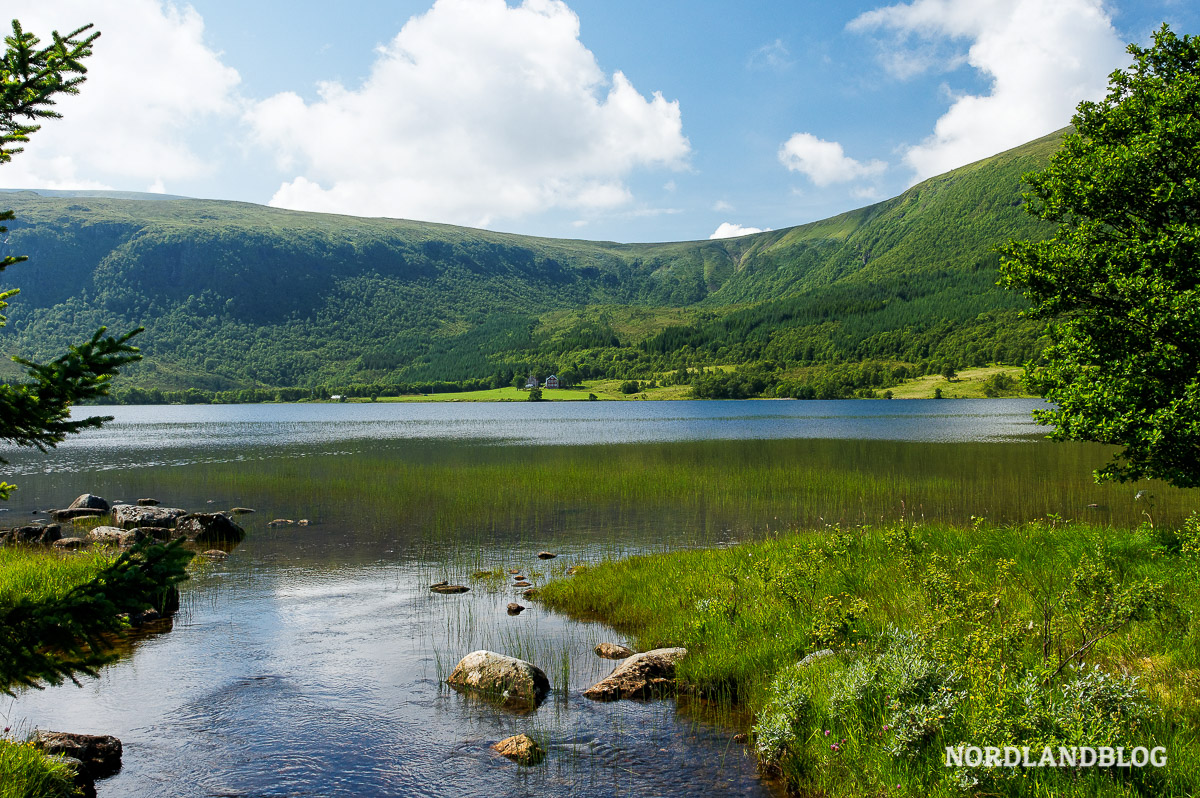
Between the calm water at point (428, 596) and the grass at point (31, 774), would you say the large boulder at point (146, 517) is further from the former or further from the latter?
the grass at point (31, 774)

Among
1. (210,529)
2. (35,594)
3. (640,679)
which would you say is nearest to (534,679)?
(640,679)

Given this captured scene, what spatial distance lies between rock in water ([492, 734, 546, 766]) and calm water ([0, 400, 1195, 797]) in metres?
0.24

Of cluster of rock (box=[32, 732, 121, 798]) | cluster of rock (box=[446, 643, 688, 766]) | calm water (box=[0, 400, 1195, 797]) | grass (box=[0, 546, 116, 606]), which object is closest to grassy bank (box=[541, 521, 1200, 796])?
cluster of rock (box=[446, 643, 688, 766])

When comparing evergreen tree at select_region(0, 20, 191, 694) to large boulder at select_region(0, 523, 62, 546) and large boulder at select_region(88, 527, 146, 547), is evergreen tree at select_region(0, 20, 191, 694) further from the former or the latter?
large boulder at select_region(0, 523, 62, 546)

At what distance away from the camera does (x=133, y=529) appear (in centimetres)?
2969

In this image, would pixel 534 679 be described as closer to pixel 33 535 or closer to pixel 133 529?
pixel 133 529

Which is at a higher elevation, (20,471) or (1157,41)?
(1157,41)

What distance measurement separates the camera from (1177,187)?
1652 cm

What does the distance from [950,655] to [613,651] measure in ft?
27.3

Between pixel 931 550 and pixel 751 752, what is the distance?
419 inches

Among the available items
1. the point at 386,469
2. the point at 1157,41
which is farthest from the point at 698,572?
the point at 386,469

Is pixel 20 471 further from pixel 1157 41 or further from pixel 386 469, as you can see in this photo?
pixel 1157 41

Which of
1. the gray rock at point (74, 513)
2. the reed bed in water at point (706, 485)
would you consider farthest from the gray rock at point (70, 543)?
the reed bed in water at point (706, 485)

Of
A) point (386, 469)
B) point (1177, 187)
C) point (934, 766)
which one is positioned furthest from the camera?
point (386, 469)
